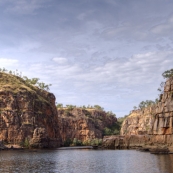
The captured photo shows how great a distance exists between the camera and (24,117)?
124 metres

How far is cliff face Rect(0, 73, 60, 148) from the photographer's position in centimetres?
11583

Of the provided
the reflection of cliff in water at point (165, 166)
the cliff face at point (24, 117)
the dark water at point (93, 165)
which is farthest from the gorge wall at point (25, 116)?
the reflection of cliff in water at point (165, 166)

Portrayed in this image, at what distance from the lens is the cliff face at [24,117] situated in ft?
380

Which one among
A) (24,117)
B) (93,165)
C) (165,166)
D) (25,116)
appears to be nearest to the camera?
(165,166)

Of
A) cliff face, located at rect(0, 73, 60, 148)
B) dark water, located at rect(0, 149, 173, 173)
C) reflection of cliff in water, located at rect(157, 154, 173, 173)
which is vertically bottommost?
dark water, located at rect(0, 149, 173, 173)

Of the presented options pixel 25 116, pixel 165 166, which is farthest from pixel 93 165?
pixel 25 116

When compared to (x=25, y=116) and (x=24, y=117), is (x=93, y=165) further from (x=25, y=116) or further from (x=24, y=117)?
(x=25, y=116)

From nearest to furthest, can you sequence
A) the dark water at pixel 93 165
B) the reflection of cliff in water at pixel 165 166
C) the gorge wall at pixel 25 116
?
the reflection of cliff in water at pixel 165 166 → the dark water at pixel 93 165 → the gorge wall at pixel 25 116

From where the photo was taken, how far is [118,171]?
42188 millimetres

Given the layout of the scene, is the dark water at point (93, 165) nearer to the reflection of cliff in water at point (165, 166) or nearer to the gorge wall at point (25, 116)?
the reflection of cliff in water at point (165, 166)

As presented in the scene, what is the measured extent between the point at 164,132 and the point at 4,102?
230 ft

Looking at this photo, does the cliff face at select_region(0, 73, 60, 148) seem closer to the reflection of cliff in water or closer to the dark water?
the dark water

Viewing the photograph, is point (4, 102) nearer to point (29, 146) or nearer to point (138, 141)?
point (29, 146)

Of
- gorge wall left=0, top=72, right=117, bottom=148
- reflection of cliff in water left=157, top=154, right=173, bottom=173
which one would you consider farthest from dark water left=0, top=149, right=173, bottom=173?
gorge wall left=0, top=72, right=117, bottom=148
